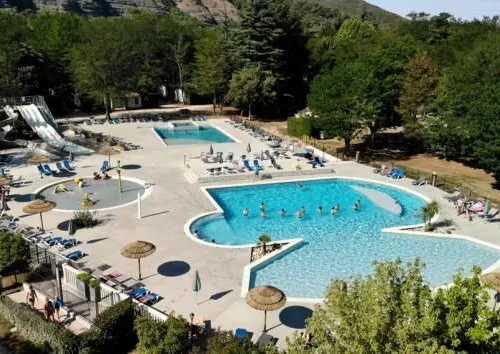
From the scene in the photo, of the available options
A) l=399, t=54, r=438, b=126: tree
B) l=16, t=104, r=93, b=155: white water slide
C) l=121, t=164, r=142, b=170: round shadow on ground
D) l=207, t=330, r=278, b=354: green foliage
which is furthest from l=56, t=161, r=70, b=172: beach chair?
l=399, t=54, r=438, b=126: tree

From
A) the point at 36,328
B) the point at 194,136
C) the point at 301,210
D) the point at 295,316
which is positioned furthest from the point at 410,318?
the point at 194,136

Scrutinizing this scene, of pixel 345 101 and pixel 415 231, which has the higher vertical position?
pixel 345 101

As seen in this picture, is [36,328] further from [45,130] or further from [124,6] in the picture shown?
[124,6]

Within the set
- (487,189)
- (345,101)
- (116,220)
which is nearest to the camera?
(116,220)

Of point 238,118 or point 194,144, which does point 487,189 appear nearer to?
point 194,144

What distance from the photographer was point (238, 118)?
170 feet

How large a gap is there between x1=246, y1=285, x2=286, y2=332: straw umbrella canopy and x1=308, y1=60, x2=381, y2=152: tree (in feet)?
75.2

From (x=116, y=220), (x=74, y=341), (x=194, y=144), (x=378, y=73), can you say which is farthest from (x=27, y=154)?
(x=378, y=73)

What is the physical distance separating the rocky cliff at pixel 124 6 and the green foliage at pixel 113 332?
4893 inches

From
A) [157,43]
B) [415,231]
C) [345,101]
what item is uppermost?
[157,43]

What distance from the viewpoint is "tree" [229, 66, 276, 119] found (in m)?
49.3

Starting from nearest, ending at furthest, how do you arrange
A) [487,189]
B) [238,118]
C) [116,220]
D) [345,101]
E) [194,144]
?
1. [116,220]
2. [487,189]
3. [345,101]
4. [194,144]
5. [238,118]

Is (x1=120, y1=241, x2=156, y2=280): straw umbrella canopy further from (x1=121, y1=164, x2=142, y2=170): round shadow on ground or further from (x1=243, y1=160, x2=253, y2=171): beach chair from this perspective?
(x1=121, y1=164, x2=142, y2=170): round shadow on ground

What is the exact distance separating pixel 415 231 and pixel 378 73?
62.3 ft
